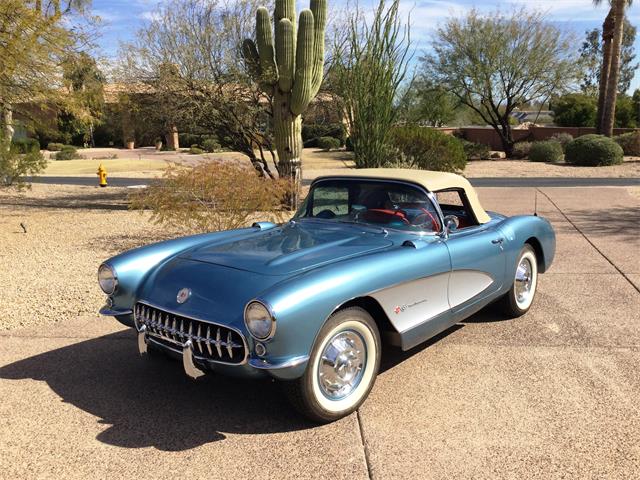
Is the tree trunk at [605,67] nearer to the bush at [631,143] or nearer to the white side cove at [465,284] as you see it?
the bush at [631,143]

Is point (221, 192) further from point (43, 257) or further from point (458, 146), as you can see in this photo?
point (458, 146)

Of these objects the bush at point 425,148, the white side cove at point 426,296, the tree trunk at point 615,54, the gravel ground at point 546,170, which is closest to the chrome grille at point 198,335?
the white side cove at point 426,296

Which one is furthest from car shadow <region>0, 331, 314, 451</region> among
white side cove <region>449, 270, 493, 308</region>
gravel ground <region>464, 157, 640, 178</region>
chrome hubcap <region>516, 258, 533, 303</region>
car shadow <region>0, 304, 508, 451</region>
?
gravel ground <region>464, 157, 640, 178</region>

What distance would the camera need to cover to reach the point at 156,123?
44.4 feet

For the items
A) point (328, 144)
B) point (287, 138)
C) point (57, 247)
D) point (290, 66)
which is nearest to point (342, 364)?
point (57, 247)

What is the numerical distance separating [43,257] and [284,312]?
6.27 m

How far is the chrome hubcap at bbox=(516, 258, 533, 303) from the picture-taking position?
207 inches

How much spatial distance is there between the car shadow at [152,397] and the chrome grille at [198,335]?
34 centimetres

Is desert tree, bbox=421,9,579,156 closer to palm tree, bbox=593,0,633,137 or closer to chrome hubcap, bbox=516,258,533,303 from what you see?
palm tree, bbox=593,0,633,137

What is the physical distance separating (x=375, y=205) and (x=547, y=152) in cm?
2505

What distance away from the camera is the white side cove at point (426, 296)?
365 cm

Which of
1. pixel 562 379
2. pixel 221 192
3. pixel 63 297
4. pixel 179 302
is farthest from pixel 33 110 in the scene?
pixel 562 379

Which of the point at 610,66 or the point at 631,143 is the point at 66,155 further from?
the point at 631,143

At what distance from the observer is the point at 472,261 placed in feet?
14.4
